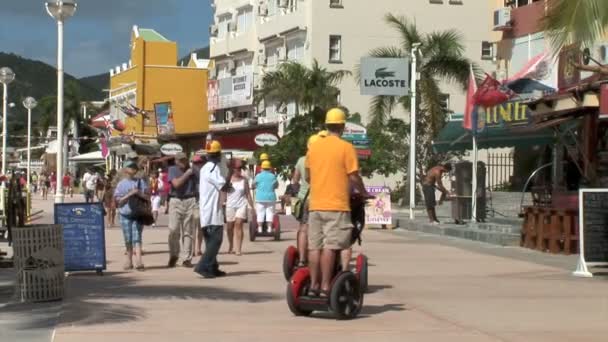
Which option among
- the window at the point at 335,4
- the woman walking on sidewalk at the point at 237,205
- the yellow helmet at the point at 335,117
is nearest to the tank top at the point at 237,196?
the woman walking on sidewalk at the point at 237,205

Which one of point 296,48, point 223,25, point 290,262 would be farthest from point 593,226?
point 223,25

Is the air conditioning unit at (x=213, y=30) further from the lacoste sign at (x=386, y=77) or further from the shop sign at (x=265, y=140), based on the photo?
the lacoste sign at (x=386, y=77)

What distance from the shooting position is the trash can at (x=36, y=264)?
12.2 m

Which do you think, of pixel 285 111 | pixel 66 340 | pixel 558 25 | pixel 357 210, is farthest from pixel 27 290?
pixel 285 111

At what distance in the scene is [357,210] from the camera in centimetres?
1205

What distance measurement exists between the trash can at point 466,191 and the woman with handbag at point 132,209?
39.8 feet

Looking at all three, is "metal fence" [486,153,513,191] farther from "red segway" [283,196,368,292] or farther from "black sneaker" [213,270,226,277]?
"red segway" [283,196,368,292]

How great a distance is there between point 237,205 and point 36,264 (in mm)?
7515

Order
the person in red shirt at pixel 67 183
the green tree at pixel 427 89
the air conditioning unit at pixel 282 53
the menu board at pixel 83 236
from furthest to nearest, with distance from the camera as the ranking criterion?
1. the air conditioning unit at pixel 282 53
2. the person in red shirt at pixel 67 183
3. the green tree at pixel 427 89
4. the menu board at pixel 83 236

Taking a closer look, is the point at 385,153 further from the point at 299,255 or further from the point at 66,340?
the point at 66,340

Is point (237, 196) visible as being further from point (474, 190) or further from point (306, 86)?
point (306, 86)

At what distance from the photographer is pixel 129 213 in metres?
15.9

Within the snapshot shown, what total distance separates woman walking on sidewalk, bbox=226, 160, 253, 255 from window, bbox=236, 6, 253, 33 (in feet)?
161

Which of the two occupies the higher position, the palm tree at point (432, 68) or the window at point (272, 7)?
the window at point (272, 7)
